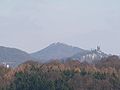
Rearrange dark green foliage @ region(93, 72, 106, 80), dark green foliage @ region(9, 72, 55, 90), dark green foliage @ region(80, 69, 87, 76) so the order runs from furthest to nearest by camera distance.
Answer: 1. dark green foliage @ region(80, 69, 87, 76)
2. dark green foliage @ region(93, 72, 106, 80)
3. dark green foliage @ region(9, 72, 55, 90)

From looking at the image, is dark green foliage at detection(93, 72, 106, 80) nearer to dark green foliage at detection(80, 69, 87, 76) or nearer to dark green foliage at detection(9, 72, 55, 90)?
dark green foliage at detection(80, 69, 87, 76)

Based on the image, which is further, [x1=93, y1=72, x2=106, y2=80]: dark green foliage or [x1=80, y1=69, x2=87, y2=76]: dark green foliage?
[x1=80, y1=69, x2=87, y2=76]: dark green foliage

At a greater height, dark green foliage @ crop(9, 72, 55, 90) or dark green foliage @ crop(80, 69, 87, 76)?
dark green foliage @ crop(80, 69, 87, 76)

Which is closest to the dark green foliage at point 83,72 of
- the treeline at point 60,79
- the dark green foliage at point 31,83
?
the treeline at point 60,79

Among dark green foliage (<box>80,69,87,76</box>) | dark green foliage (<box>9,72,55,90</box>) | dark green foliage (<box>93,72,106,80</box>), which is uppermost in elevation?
dark green foliage (<box>80,69,87,76</box>)

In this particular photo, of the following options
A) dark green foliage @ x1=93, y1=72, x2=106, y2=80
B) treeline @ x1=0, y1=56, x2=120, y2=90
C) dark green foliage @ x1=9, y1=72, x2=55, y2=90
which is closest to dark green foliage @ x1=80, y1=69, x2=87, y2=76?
treeline @ x1=0, y1=56, x2=120, y2=90

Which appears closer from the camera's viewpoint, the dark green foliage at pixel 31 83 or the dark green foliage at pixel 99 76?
the dark green foliage at pixel 31 83

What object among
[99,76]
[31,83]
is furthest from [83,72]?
[31,83]

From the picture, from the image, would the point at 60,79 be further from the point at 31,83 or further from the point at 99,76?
the point at 99,76

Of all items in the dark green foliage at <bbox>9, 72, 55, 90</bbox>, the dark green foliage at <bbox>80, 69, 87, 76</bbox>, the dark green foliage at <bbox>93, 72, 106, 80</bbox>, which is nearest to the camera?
the dark green foliage at <bbox>9, 72, 55, 90</bbox>

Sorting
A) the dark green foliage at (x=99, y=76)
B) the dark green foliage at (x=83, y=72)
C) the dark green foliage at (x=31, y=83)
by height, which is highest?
the dark green foliage at (x=83, y=72)

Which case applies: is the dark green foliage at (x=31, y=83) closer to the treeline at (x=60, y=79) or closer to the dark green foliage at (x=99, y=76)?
the treeline at (x=60, y=79)

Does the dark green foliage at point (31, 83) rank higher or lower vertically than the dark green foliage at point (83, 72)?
lower

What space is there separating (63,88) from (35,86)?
7.72ft
